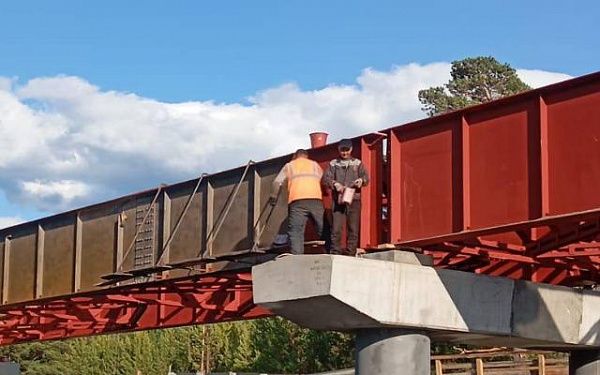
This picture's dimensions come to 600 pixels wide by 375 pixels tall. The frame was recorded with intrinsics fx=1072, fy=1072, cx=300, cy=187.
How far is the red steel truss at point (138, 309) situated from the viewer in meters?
20.8

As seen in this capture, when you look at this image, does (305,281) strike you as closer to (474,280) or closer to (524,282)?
(474,280)

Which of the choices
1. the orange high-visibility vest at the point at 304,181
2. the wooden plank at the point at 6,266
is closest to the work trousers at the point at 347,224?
the orange high-visibility vest at the point at 304,181

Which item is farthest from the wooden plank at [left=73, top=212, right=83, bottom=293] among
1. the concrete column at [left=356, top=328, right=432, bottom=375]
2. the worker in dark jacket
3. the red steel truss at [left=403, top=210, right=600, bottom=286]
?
the concrete column at [left=356, top=328, right=432, bottom=375]

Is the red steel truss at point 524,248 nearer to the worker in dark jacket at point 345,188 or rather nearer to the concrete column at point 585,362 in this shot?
the worker in dark jacket at point 345,188

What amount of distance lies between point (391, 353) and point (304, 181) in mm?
2709

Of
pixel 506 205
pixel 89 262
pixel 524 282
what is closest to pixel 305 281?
pixel 506 205

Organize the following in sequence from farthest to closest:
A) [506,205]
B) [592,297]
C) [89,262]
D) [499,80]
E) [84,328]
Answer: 1. [499,80]
2. [84,328]
3. [89,262]
4. [592,297]
5. [506,205]

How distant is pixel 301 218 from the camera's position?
1524 centimetres

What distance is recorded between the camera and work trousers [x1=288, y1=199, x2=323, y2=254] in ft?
49.4

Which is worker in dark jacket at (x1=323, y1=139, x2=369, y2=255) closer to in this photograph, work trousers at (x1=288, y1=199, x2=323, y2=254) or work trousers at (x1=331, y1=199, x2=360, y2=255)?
work trousers at (x1=331, y1=199, x2=360, y2=255)

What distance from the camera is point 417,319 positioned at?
14.9 m

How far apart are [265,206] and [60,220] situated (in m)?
7.16

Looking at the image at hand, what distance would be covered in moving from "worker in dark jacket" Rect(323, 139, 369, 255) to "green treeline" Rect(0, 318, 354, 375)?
38.1m

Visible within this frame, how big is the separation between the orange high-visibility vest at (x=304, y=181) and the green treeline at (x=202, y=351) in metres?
38.2
